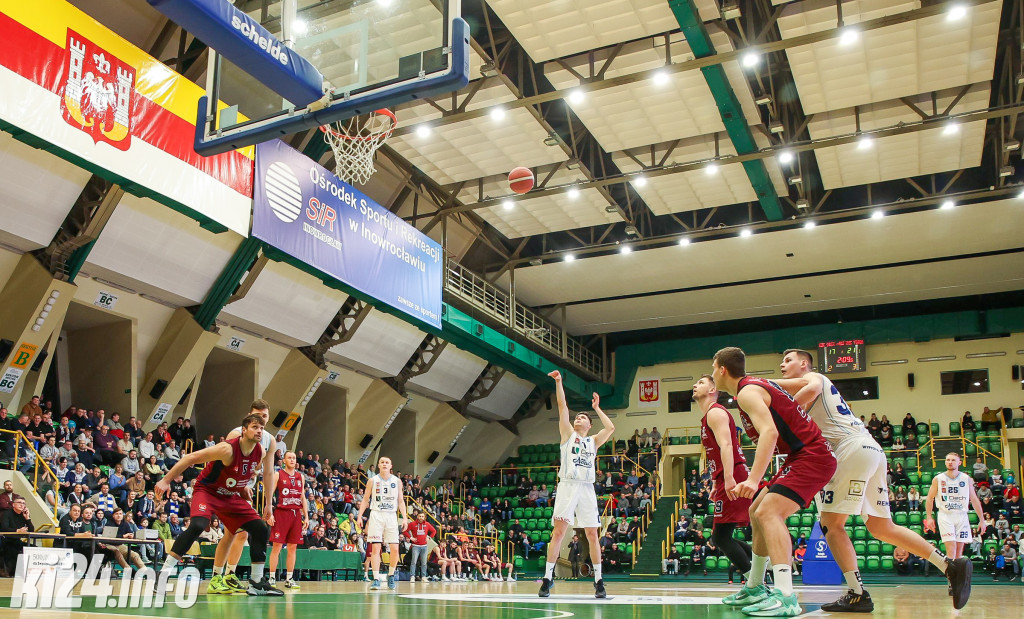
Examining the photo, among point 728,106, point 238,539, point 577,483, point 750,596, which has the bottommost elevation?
point 750,596

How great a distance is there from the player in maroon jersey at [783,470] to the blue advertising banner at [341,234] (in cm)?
1076

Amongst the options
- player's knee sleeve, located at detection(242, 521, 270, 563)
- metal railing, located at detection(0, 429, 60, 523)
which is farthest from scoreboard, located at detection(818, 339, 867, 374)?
player's knee sleeve, located at detection(242, 521, 270, 563)

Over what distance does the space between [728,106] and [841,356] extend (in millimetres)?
16074

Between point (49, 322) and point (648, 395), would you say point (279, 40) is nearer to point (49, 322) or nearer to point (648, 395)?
point (49, 322)

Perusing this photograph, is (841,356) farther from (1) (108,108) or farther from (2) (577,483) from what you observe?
(1) (108,108)

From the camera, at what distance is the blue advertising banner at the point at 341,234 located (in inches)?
607

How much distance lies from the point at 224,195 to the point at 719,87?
9.90m

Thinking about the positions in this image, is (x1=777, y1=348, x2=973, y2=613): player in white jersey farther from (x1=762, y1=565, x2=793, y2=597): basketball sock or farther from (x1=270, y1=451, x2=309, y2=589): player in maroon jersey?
(x1=270, y1=451, x2=309, y2=589): player in maroon jersey

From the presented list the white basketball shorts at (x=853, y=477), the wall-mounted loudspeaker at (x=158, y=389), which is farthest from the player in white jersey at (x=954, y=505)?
the wall-mounted loudspeaker at (x=158, y=389)

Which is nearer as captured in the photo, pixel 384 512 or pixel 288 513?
pixel 288 513

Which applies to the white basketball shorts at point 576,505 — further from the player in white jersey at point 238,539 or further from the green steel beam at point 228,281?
the green steel beam at point 228,281

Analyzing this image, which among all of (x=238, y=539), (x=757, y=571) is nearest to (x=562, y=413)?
(x=757, y=571)

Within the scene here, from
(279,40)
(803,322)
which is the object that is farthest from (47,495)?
(803,322)

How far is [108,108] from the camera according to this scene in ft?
42.1
